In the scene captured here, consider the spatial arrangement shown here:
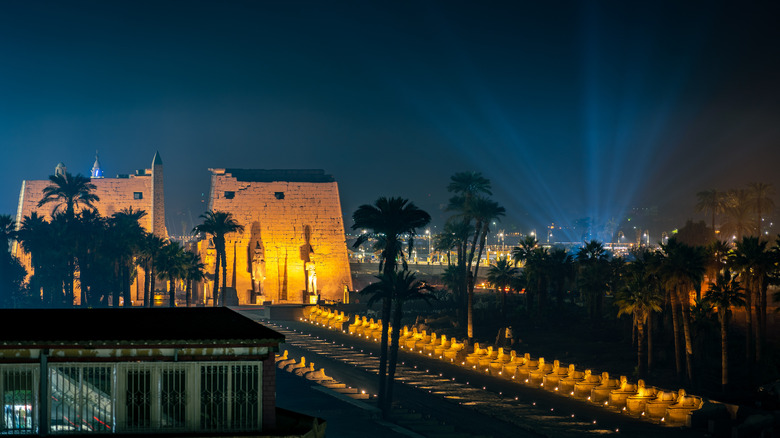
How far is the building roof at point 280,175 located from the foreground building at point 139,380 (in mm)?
85567

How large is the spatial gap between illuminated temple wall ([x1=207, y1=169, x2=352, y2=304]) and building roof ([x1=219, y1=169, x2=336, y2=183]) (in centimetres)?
11

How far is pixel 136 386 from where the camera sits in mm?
18641

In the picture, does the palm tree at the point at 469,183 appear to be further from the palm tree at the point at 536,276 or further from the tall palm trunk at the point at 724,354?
the tall palm trunk at the point at 724,354

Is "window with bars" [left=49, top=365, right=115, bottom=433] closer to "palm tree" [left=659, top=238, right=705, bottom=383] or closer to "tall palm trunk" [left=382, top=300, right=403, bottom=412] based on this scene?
"tall palm trunk" [left=382, top=300, right=403, bottom=412]

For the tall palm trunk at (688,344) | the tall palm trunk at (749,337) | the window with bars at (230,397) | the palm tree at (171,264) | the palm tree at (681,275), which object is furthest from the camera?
the palm tree at (171,264)

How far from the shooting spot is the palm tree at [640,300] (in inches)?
2082

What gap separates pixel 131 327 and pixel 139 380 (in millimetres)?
1075

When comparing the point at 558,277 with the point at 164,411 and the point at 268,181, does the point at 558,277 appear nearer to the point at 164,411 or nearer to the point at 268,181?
the point at 268,181

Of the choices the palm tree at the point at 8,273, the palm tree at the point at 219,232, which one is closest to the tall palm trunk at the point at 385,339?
→ the palm tree at the point at 219,232

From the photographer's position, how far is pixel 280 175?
104938 millimetres

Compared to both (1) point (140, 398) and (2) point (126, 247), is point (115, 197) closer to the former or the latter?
(2) point (126, 247)

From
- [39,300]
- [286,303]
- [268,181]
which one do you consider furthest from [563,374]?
[39,300]

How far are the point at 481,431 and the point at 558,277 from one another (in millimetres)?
34845

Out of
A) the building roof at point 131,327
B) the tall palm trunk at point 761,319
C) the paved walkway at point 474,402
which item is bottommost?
the paved walkway at point 474,402
